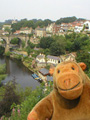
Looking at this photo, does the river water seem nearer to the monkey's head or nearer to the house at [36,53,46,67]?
the house at [36,53,46,67]

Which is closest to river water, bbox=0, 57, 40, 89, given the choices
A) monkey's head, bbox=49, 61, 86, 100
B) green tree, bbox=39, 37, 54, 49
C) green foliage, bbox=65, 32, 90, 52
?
green tree, bbox=39, 37, 54, 49

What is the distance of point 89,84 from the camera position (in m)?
2.35

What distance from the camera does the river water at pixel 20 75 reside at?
1576 cm

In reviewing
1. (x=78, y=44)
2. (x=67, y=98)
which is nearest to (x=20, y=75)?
(x=78, y=44)

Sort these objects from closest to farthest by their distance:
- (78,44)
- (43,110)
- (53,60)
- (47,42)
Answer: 1. (43,110)
2. (53,60)
3. (78,44)
4. (47,42)

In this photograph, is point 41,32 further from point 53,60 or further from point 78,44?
point 53,60

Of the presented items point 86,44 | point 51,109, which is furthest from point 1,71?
point 86,44

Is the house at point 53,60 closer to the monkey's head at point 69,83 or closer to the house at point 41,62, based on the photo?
the house at point 41,62

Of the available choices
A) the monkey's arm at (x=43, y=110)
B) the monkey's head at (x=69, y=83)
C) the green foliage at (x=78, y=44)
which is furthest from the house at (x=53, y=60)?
the monkey's head at (x=69, y=83)

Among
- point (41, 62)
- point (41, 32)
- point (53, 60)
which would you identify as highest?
point (41, 32)

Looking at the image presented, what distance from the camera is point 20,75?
1895 centimetres

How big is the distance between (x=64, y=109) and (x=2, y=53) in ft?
102

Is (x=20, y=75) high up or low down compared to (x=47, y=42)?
down

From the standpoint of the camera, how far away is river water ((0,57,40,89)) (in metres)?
15.8
